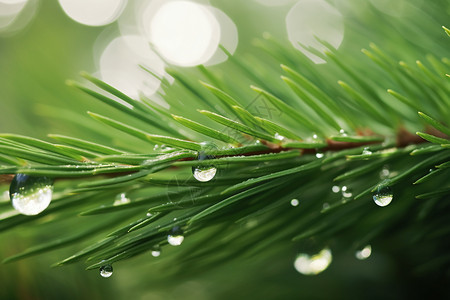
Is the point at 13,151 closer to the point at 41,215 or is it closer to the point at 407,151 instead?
the point at 41,215

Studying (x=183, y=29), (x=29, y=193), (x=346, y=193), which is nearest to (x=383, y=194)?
(x=346, y=193)

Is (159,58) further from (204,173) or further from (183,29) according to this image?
(183,29)

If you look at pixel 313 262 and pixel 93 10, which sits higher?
pixel 93 10

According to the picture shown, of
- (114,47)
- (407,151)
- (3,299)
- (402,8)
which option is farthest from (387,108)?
(114,47)

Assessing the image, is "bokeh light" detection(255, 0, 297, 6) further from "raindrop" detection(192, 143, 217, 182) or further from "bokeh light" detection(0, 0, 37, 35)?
"raindrop" detection(192, 143, 217, 182)

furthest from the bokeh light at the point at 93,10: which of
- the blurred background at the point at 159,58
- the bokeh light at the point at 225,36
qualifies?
the bokeh light at the point at 225,36

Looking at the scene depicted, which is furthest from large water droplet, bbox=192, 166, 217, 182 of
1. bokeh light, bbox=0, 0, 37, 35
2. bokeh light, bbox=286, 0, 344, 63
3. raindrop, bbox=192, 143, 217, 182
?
bokeh light, bbox=0, 0, 37, 35

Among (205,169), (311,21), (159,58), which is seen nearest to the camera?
(205,169)
